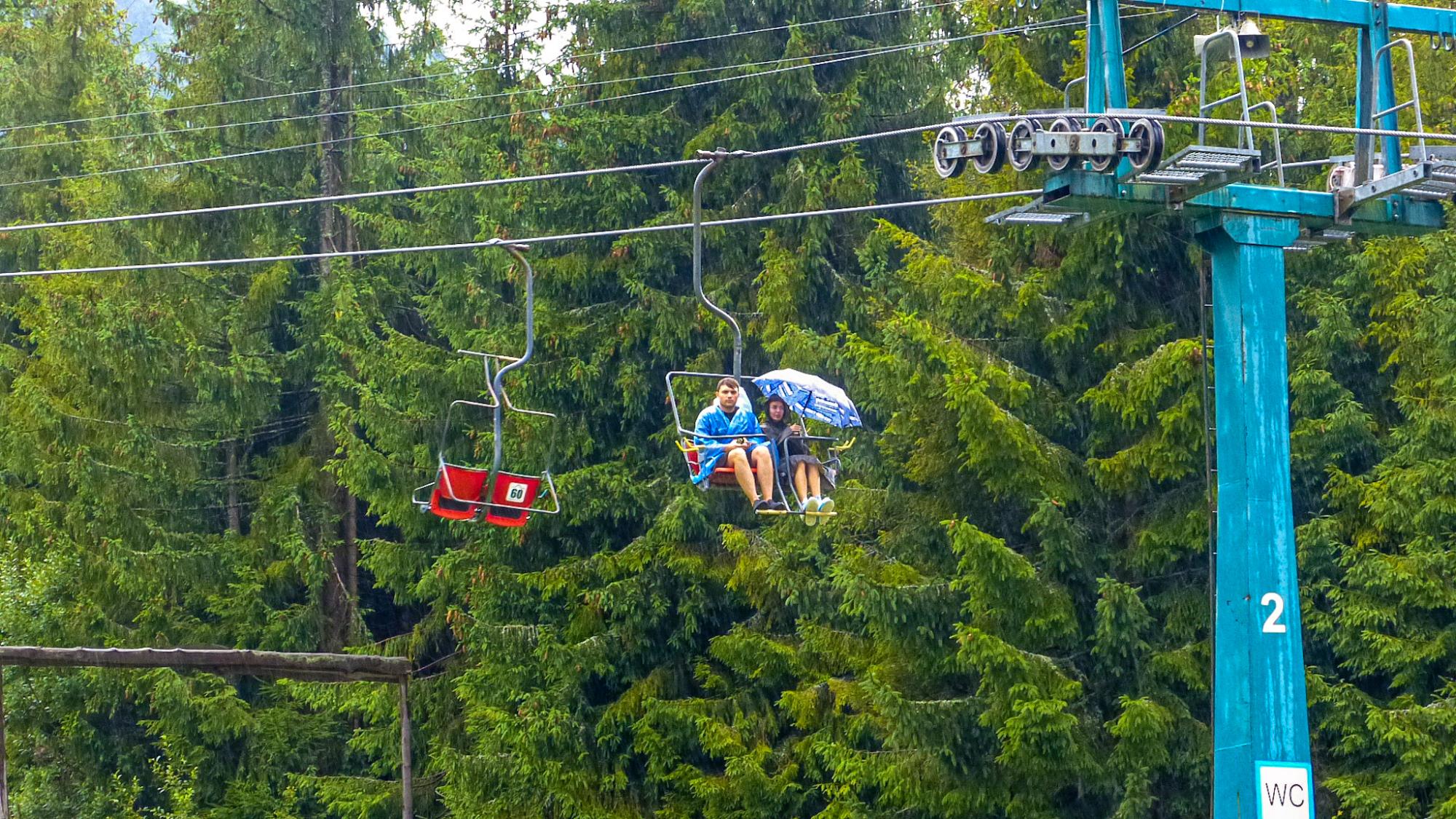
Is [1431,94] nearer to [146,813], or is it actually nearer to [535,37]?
[535,37]

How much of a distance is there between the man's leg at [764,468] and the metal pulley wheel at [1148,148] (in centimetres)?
374

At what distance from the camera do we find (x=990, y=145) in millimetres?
12086

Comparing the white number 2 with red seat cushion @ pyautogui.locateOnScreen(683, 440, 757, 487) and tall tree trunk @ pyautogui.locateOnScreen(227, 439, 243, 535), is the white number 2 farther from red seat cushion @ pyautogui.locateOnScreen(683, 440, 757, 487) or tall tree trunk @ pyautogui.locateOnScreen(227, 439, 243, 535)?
tall tree trunk @ pyautogui.locateOnScreen(227, 439, 243, 535)

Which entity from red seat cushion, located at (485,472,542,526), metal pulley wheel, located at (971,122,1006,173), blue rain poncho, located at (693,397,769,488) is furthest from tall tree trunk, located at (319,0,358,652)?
metal pulley wheel, located at (971,122,1006,173)

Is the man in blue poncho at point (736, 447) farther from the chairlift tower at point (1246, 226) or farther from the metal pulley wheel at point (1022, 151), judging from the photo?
the metal pulley wheel at point (1022, 151)

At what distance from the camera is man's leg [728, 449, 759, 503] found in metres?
13.9

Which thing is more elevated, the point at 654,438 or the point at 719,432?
the point at 654,438

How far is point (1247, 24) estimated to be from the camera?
1280 centimetres

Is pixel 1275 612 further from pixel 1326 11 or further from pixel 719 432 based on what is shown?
pixel 719 432

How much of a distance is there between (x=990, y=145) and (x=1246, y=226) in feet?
6.29

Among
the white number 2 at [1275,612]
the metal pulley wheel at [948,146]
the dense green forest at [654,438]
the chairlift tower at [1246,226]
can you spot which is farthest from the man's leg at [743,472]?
the dense green forest at [654,438]

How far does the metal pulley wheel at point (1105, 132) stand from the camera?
11.8 m

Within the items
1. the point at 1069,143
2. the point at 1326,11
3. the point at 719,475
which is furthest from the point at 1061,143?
the point at 719,475

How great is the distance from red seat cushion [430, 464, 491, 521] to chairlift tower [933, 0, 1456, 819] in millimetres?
5167
